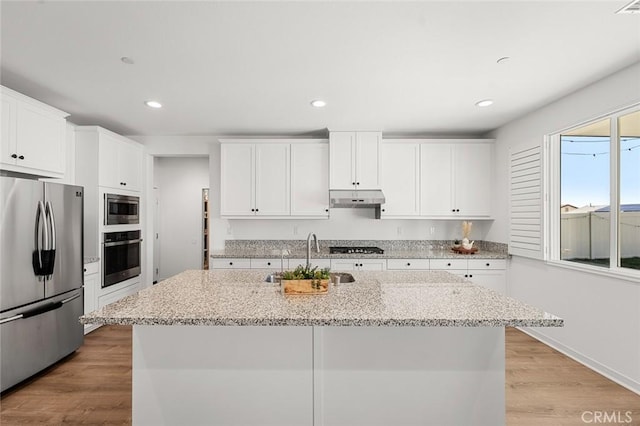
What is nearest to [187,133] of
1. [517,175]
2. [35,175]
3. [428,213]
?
[35,175]

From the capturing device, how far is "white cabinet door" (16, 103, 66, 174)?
9.04ft

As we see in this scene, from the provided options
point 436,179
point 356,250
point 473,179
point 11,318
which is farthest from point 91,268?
point 473,179

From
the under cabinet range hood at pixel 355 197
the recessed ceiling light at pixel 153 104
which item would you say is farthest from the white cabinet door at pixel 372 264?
the recessed ceiling light at pixel 153 104

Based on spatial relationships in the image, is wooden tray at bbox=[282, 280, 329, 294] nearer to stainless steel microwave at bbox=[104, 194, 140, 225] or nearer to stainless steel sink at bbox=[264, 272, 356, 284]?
stainless steel sink at bbox=[264, 272, 356, 284]

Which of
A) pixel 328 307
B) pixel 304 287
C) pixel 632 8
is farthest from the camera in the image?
pixel 304 287

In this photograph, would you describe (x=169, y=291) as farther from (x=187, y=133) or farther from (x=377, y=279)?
(x=187, y=133)

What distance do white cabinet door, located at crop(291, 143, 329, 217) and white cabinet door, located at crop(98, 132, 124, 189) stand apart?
210 centimetres

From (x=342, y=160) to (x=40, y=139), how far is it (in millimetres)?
3042

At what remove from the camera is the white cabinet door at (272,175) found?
4309 mm

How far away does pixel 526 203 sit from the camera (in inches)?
144

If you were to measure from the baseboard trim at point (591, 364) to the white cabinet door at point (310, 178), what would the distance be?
8.91ft

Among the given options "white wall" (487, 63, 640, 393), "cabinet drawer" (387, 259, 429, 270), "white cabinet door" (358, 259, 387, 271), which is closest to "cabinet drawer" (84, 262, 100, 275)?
"white cabinet door" (358, 259, 387, 271)

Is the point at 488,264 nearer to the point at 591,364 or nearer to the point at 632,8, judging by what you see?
the point at 591,364

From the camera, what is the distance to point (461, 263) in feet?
13.2
